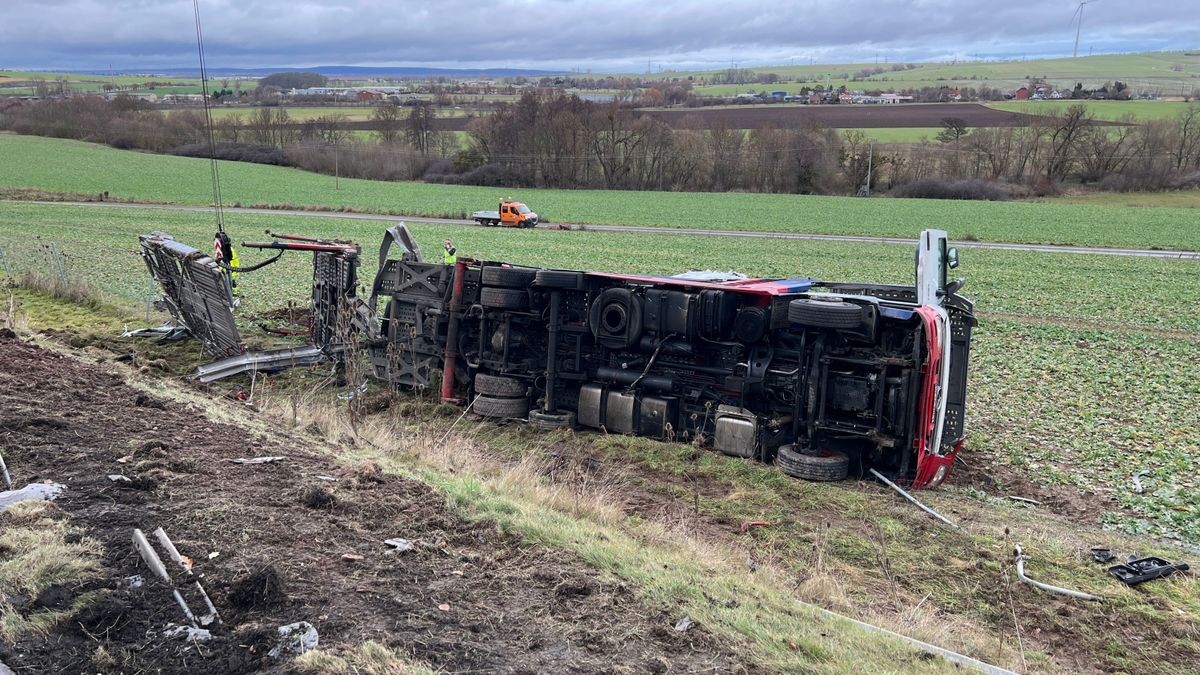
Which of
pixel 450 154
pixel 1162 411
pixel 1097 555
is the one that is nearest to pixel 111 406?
pixel 1097 555

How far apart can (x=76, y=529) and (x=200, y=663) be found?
1854 millimetres

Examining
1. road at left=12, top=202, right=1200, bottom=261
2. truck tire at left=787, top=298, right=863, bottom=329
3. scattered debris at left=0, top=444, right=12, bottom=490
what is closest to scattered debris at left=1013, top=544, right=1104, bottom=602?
truck tire at left=787, top=298, right=863, bottom=329

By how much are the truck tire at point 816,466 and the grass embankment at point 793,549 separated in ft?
0.52

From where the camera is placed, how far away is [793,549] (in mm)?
7391

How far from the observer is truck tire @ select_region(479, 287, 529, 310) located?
11.3 meters

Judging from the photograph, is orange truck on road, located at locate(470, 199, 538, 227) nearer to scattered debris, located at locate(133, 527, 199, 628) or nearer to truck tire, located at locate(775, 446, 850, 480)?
truck tire, located at locate(775, 446, 850, 480)

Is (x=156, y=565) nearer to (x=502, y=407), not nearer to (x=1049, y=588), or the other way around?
(x=1049, y=588)

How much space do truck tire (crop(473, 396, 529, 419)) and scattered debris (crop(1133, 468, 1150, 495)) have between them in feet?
22.5

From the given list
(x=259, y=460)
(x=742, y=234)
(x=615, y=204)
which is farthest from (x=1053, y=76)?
(x=259, y=460)

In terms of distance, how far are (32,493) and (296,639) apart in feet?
9.64

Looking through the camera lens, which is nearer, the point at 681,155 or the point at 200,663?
the point at 200,663

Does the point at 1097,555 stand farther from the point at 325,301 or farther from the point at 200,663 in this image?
the point at 325,301

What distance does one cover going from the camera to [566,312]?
440 inches

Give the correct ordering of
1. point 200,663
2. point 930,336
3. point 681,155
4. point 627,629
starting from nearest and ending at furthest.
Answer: point 200,663 → point 627,629 → point 930,336 → point 681,155
